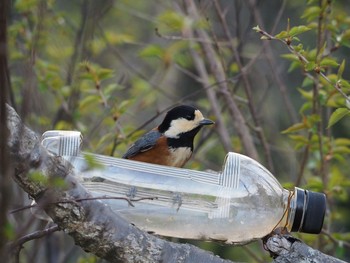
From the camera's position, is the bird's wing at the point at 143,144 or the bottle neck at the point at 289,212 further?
the bird's wing at the point at 143,144

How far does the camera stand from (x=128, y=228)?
290 cm

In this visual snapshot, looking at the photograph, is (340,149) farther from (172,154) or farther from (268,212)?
(268,212)

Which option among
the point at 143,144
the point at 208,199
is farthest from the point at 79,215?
the point at 143,144

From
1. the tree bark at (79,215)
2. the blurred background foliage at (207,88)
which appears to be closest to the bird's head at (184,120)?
the blurred background foliage at (207,88)

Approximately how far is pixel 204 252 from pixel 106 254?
1.27 feet

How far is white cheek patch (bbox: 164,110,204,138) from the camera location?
4.98m

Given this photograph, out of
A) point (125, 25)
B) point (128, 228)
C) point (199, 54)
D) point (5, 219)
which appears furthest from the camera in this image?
point (125, 25)

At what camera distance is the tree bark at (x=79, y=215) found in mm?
2633

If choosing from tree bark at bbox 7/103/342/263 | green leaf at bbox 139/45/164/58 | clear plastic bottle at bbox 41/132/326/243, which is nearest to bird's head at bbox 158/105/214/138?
green leaf at bbox 139/45/164/58

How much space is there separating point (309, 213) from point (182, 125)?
1.82 m

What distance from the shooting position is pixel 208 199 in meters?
3.58

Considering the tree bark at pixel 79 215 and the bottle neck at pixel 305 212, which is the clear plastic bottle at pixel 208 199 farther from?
the tree bark at pixel 79 215

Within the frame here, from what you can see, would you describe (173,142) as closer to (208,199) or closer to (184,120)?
(184,120)

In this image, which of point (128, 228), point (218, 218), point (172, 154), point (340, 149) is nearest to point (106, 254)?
point (128, 228)
